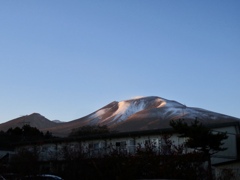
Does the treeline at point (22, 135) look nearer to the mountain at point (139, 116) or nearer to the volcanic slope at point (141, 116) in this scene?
the mountain at point (139, 116)

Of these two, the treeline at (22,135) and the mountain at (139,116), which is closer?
the treeline at (22,135)

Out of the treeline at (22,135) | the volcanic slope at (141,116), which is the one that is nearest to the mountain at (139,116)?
the volcanic slope at (141,116)

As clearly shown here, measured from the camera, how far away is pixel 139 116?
14588cm

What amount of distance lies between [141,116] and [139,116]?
3.90 ft

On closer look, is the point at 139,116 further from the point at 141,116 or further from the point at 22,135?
the point at 22,135

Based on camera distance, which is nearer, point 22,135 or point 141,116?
point 22,135

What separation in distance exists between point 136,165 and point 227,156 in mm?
22628

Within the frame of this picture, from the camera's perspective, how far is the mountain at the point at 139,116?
418 ft

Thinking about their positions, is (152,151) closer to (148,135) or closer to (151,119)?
(148,135)

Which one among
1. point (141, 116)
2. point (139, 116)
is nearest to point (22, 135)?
point (141, 116)

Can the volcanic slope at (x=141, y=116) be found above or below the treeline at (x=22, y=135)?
above

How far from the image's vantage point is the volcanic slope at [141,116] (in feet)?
418

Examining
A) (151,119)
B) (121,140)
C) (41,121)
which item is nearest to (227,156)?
(121,140)

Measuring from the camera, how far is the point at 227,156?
129ft
